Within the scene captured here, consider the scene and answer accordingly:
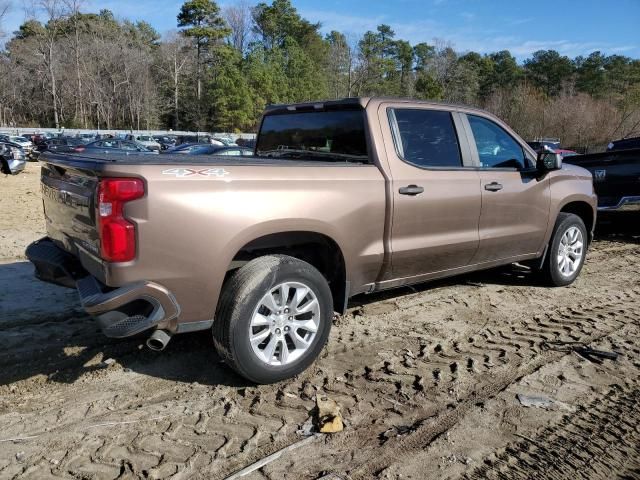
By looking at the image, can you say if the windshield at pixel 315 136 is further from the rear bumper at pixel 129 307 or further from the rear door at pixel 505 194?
the rear bumper at pixel 129 307

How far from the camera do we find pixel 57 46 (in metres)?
69.7

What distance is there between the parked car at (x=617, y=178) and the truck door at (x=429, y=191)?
16.5 ft

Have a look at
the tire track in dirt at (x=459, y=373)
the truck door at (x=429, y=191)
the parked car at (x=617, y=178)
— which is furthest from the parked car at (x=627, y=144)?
the truck door at (x=429, y=191)

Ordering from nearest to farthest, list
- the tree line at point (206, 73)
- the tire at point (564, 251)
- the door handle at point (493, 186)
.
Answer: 1. the door handle at point (493, 186)
2. the tire at point (564, 251)
3. the tree line at point (206, 73)

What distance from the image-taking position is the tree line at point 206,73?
6606 centimetres

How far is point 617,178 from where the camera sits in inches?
336

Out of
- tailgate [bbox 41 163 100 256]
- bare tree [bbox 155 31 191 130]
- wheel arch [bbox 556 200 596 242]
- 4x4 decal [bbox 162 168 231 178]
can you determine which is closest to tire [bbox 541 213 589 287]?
wheel arch [bbox 556 200 596 242]

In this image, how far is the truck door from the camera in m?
4.14

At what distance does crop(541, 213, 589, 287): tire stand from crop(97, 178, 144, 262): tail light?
4.39 m

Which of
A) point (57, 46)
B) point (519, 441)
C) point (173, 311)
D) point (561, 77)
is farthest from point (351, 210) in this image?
point (561, 77)

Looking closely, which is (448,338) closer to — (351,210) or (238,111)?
(351,210)

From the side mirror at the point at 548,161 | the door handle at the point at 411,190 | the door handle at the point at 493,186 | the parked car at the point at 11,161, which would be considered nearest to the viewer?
the door handle at the point at 411,190

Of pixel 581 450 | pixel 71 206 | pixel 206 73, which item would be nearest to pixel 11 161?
pixel 71 206

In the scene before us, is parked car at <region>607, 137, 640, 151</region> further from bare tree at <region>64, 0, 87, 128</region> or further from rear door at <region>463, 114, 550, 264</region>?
bare tree at <region>64, 0, 87, 128</region>
